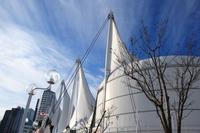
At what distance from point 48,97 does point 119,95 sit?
419 ft

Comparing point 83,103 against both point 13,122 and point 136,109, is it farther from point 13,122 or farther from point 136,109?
point 13,122

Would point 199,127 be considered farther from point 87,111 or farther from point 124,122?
point 87,111

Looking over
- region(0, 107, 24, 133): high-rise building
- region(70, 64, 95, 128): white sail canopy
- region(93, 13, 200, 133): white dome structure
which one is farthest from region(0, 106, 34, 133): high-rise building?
region(93, 13, 200, 133): white dome structure

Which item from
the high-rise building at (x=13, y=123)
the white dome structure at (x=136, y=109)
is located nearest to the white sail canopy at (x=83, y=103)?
the white dome structure at (x=136, y=109)

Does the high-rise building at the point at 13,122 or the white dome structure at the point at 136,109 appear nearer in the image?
the white dome structure at the point at 136,109

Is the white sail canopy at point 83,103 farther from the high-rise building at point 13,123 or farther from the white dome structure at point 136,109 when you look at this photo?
the high-rise building at point 13,123

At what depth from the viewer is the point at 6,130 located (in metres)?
93.0

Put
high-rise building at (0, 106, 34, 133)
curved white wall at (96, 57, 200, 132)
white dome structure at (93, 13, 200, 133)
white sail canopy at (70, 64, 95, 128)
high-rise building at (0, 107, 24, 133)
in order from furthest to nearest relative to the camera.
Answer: high-rise building at (0, 107, 24, 133)
high-rise building at (0, 106, 34, 133)
white sail canopy at (70, 64, 95, 128)
curved white wall at (96, 57, 200, 132)
white dome structure at (93, 13, 200, 133)

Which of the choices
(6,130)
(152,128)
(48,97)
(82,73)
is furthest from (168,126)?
(48,97)

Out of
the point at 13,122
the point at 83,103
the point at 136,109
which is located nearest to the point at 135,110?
the point at 136,109

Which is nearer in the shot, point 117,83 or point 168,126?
point 168,126

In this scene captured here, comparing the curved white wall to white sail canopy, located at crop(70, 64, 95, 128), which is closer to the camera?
the curved white wall

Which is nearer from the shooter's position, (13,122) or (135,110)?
(135,110)

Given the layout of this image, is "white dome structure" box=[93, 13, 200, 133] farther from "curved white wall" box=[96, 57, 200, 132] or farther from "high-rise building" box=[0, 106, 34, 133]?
"high-rise building" box=[0, 106, 34, 133]
